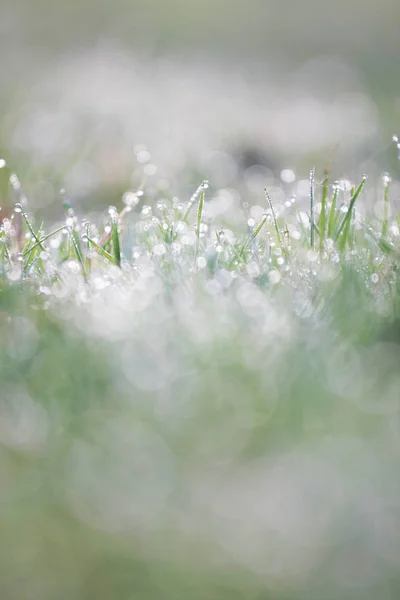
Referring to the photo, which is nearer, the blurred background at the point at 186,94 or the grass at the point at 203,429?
the grass at the point at 203,429

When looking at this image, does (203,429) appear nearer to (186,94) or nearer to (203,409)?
(203,409)

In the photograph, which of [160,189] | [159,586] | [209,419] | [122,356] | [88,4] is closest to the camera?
[159,586]

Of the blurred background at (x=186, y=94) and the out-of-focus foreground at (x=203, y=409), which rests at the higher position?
the blurred background at (x=186, y=94)

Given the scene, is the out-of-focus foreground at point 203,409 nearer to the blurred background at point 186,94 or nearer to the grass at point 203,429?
the grass at point 203,429

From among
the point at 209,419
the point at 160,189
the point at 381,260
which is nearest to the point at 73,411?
the point at 209,419

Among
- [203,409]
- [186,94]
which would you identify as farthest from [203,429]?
[186,94]

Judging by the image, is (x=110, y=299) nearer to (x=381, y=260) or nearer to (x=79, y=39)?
(x=381, y=260)

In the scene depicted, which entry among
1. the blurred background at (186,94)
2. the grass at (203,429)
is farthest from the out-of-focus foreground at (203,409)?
the blurred background at (186,94)
